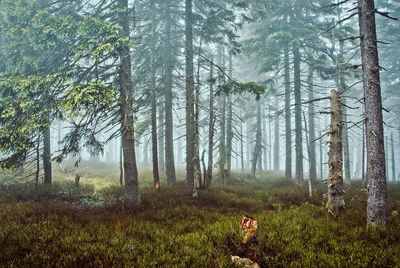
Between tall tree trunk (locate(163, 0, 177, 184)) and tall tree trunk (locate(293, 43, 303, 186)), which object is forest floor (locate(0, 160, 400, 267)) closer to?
tall tree trunk (locate(163, 0, 177, 184))

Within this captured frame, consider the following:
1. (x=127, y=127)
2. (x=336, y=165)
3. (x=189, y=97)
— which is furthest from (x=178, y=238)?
(x=189, y=97)

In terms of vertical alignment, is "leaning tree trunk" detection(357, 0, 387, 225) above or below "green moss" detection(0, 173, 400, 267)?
above

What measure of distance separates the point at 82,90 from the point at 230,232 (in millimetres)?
6091

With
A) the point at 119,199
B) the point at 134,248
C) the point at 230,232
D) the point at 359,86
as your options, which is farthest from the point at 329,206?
the point at 359,86

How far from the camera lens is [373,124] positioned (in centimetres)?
544

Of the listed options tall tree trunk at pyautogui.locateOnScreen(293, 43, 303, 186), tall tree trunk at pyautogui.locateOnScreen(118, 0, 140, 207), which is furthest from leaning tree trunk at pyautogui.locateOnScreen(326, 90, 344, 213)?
tall tree trunk at pyautogui.locateOnScreen(118, 0, 140, 207)

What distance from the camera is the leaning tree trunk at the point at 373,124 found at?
212 inches

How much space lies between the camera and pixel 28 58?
8875mm

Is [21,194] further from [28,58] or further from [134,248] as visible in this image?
[134,248]

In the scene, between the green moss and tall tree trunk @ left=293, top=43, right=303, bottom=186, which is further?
tall tree trunk @ left=293, top=43, right=303, bottom=186

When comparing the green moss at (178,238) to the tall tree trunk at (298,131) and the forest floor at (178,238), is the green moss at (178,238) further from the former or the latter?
the tall tree trunk at (298,131)

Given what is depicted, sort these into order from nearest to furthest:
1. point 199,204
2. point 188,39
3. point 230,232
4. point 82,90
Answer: point 230,232 < point 82,90 < point 199,204 < point 188,39

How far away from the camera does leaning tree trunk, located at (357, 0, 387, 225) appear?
5395mm

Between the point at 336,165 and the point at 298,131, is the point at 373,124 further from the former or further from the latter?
the point at 298,131
